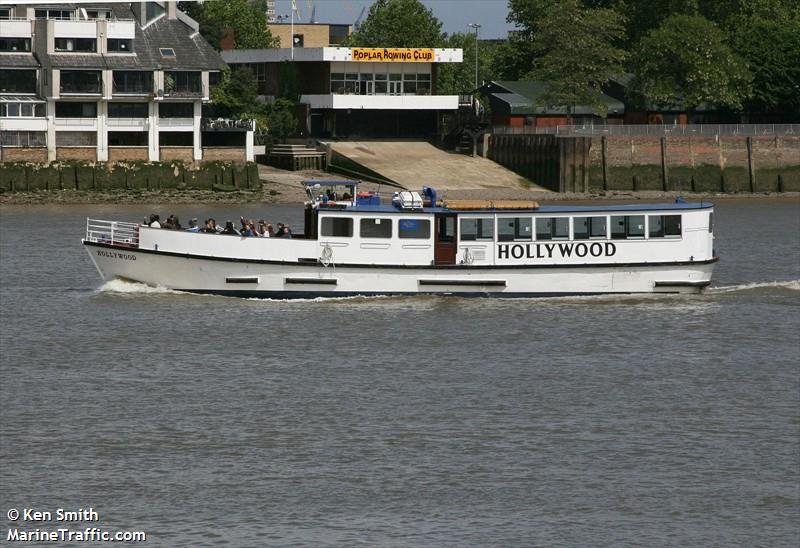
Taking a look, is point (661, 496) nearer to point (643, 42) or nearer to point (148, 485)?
point (148, 485)

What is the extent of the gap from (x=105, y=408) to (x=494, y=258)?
1670 centimetres

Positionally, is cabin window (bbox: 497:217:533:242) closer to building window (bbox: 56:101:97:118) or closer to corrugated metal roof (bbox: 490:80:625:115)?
building window (bbox: 56:101:97:118)

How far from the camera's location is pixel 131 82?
98.1 metres

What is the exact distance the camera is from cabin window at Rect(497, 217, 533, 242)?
4838cm

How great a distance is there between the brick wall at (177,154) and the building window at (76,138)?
4.16 metres

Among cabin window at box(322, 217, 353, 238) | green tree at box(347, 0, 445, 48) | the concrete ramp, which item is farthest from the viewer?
green tree at box(347, 0, 445, 48)

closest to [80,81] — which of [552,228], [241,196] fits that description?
[241,196]

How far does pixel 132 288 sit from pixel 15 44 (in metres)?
51.2

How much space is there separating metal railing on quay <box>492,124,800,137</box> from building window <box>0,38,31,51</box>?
3198 centimetres

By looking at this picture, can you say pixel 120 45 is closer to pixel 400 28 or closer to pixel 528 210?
pixel 400 28

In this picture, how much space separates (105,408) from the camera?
35.0 metres

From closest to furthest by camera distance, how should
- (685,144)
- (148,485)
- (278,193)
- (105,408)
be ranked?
(148,485) → (105,408) → (278,193) → (685,144)

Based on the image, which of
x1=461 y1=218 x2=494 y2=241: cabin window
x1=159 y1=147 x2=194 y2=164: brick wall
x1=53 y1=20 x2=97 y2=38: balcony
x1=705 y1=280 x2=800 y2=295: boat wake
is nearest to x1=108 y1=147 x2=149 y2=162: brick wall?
x1=159 y1=147 x2=194 y2=164: brick wall

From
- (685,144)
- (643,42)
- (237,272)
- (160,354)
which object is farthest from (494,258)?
(643,42)
